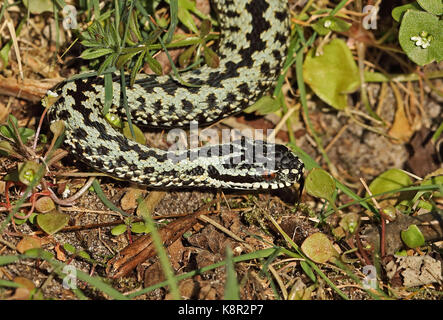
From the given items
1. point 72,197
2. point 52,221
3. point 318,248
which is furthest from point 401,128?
point 52,221

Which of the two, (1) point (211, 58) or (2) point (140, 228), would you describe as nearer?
(2) point (140, 228)

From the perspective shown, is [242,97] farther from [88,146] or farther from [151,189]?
[88,146]

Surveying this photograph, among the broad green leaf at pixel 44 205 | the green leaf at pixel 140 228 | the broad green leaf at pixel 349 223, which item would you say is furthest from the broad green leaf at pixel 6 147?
the broad green leaf at pixel 349 223

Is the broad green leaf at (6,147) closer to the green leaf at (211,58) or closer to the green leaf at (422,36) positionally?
the green leaf at (211,58)

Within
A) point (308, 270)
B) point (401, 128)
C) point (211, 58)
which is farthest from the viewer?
point (401, 128)

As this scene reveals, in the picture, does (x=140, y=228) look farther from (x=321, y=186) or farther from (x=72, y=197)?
(x=321, y=186)

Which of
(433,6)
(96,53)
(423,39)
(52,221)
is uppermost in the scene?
(433,6)
